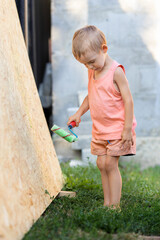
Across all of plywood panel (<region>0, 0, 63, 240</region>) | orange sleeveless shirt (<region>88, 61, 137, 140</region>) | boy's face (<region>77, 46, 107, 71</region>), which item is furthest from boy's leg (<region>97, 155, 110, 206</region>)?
boy's face (<region>77, 46, 107, 71</region>)

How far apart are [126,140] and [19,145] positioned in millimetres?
846

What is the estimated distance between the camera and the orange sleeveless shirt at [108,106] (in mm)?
2674

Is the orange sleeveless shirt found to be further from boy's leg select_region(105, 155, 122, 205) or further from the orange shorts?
boy's leg select_region(105, 155, 122, 205)

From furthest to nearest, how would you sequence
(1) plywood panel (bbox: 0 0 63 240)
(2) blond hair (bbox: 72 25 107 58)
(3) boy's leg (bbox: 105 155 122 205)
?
(3) boy's leg (bbox: 105 155 122 205)
(2) blond hair (bbox: 72 25 107 58)
(1) plywood panel (bbox: 0 0 63 240)

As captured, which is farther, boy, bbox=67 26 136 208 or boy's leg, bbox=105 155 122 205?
boy's leg, bbox=105 155 122 205

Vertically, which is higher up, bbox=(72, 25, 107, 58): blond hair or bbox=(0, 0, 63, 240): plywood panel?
bbox=(72, 25, 107, 58): blond hair

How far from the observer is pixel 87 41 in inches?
99.4

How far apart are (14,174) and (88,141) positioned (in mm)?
2853

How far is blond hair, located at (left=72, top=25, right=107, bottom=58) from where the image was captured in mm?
2523

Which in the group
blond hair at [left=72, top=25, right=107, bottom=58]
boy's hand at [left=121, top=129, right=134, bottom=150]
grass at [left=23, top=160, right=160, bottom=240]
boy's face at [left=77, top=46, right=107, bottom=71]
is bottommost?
grass at [left=23, top=160, right=160, bottom=240]

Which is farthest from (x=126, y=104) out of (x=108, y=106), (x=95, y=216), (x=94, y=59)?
(x=95, y=216)

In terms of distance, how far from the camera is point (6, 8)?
279 cm

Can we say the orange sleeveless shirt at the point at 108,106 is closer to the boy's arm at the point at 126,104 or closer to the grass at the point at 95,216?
the boy's arm at the point at 126,104

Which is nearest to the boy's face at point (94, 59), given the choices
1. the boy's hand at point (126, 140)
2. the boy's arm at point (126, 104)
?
the boy's arm at point (126, 104)
